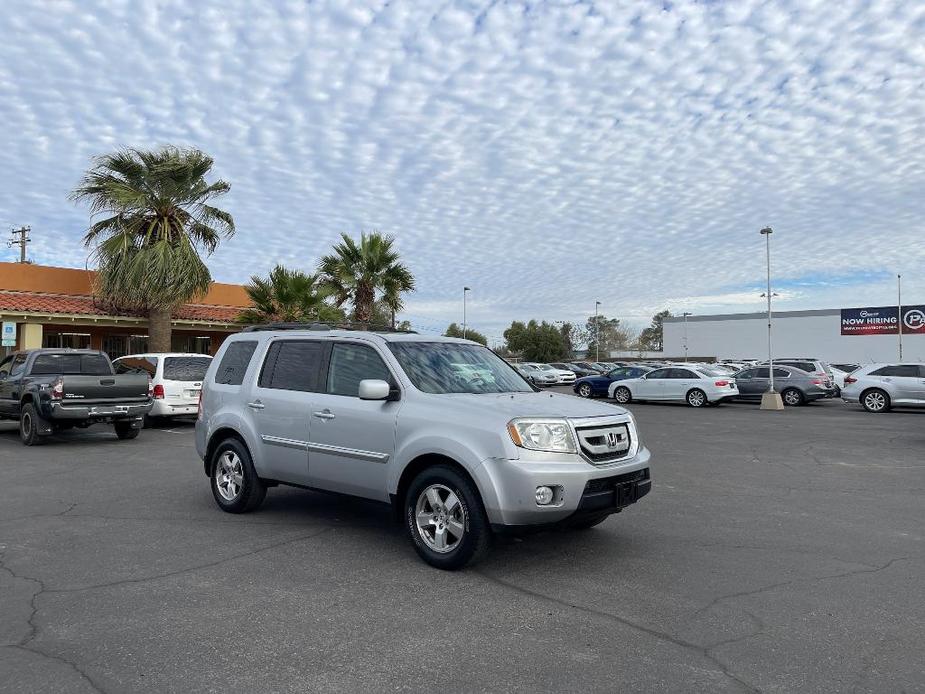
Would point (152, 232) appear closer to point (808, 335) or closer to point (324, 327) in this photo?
point (324, 327)

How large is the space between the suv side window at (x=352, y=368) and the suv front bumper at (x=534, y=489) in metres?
1.45

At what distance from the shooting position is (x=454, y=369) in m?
6.45

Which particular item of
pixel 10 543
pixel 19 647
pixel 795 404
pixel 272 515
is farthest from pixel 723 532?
pixel 795 404

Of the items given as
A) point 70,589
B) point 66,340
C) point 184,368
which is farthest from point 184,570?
point 66,340

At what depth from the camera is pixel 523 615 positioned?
4.51 metres

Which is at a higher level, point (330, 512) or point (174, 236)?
point (174, 236)

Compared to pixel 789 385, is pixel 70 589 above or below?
below

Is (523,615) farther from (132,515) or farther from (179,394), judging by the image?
(179,394)

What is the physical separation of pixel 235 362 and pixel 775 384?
22.8 m

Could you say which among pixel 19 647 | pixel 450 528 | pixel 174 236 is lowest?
pixel 19 647

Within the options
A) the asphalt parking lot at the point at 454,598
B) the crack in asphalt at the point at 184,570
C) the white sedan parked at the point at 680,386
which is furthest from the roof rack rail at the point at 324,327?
the white sedan parked at the point at 680,386

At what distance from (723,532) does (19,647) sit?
5.45 meters

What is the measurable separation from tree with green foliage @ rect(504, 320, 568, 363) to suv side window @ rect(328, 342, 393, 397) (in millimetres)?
76696

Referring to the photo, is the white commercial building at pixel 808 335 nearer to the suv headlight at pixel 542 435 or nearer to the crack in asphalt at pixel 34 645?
the suv headlight at pixel 542 435
